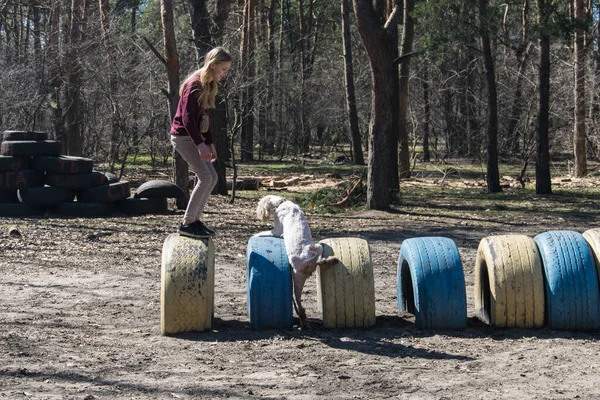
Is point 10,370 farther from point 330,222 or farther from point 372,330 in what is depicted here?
point 330,222

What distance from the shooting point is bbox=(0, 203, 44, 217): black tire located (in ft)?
48.6

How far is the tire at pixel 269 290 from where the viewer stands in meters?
7.04

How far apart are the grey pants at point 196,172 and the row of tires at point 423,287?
15.9 inches

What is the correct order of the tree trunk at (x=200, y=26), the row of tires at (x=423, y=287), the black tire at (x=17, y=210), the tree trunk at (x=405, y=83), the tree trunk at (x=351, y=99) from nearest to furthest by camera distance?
the row of tires at (x=423, y=287) < the black tire at (x=17, y=210) < the tree trunk at (x=200, y=26) < the tree trunk at (x=405, y=83) < the tree trunk at (x=351, y=99)

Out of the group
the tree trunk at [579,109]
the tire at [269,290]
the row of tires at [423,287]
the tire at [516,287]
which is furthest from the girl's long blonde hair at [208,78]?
the tree trunk at [579,109]

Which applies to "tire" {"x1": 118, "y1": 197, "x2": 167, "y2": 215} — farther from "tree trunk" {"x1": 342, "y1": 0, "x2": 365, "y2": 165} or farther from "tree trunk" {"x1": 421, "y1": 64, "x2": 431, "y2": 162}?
"tree trunk" {"x1": 342, "y1": 0, "x2": 365, "y2": 165}

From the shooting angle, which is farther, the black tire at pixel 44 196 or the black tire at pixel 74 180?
the black tire at pixel 74 180

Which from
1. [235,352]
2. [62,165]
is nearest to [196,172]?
[235,352]

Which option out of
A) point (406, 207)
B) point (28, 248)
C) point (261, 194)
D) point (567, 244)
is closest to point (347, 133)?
point (261, 194)

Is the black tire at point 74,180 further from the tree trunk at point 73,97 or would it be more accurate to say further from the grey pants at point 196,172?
the tree trunk at point 73,97

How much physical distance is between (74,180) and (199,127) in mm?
8321

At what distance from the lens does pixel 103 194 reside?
15.1 m

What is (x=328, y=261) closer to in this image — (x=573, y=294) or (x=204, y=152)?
(x=204, y=152)

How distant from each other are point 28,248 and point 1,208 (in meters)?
3.51
